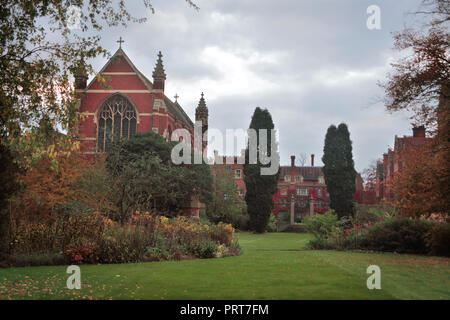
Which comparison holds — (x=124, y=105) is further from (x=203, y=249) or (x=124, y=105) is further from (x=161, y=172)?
(x=203, y=249)

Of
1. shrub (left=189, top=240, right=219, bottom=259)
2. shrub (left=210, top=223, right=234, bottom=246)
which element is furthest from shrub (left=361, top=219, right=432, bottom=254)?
shrub (left=189, top=240, right=219, bottom=259)

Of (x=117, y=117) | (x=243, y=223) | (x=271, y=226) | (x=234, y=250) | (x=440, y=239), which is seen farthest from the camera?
(x=271, y=226)

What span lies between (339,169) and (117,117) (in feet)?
78.3

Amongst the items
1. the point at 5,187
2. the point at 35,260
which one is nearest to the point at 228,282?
the point at 35,260

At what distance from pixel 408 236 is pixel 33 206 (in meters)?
14.3

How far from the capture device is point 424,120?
12695mm

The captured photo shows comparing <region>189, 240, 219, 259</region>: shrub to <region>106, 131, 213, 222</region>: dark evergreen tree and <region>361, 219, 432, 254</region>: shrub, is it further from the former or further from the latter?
<region>106, 131, 213, 222</region>: dark evergreen tree

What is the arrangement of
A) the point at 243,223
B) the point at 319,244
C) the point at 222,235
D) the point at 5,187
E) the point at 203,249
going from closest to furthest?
the point at 5,187, the point at 203,249, the point at 222,235, the point at 319,244, the point at 243,223

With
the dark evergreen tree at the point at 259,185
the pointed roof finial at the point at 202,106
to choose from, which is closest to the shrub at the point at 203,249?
the dark evergreen tree at the point at 259,185

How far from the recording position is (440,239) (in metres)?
14.9

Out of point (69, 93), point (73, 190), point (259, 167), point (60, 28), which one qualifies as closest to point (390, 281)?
point (69, 93)

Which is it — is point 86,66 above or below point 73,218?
above

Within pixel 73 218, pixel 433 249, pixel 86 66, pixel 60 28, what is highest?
pixel 60 28
